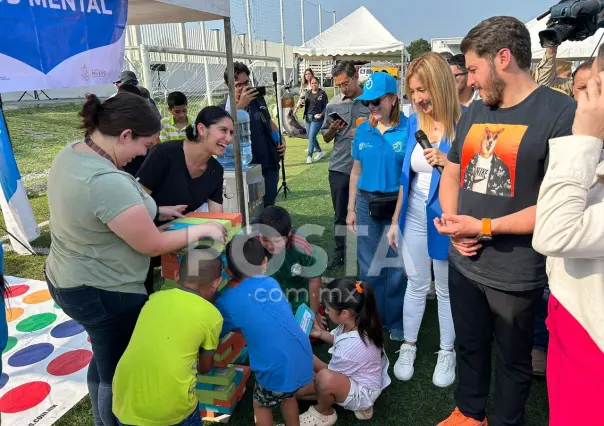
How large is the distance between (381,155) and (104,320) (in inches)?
74.6

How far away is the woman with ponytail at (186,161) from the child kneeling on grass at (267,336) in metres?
0.66

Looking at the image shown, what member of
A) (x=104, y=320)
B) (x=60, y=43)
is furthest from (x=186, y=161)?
(x=104, y=320)

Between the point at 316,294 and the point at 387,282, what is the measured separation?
551 millimetres

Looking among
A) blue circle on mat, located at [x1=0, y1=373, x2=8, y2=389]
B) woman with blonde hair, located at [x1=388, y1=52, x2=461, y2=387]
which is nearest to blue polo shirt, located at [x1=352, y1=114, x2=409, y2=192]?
woman with blonde hair, located at [x1=388, y1=52, x2=461, y2=387]

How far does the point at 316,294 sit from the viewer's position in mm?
2879

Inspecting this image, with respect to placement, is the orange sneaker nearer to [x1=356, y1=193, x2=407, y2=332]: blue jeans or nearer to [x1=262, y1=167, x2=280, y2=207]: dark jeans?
[x1=356, y1=193, x2=407, y2=332]: blue jeans

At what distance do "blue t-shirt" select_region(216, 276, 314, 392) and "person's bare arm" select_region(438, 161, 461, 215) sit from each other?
88 cm

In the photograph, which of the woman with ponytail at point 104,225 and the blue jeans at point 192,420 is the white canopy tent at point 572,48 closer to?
the woman with ponytail at point 104,225

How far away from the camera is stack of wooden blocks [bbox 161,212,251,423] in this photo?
2.11 metres

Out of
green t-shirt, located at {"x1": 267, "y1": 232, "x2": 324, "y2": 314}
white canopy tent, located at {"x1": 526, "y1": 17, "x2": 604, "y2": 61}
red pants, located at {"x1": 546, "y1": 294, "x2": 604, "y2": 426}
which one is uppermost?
white canopy tent, located at {"x1": 526, "y1": 17, "x2": 604, "y2": 61}

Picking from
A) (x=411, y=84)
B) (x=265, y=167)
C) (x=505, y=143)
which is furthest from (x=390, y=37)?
(x=505, y=143)

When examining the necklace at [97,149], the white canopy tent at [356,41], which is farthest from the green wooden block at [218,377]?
the white canopy tent at [356,41]

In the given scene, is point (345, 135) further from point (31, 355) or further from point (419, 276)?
point (31, 355)

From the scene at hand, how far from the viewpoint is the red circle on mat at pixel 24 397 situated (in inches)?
95.3
